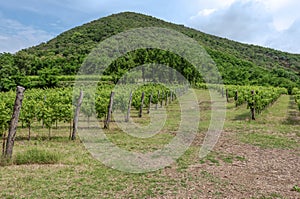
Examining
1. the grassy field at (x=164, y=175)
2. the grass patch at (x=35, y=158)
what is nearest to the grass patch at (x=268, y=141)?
the grassy field at (x=164, y=175)

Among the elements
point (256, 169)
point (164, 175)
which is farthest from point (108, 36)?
point (164, 175)

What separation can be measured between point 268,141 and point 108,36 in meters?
72.1

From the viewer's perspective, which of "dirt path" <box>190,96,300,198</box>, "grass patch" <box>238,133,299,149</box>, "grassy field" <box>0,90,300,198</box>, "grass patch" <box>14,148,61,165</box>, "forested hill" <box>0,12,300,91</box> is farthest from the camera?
"forested hill" <box>0,12,300,91</box>

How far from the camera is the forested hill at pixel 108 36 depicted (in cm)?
6016

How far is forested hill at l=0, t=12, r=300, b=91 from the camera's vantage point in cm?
6016

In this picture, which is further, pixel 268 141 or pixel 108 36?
pixel 108 36

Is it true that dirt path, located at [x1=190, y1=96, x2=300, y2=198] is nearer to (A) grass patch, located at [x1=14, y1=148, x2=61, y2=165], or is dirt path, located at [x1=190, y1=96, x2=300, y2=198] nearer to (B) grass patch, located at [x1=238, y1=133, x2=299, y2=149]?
(B) grass patch, located at [x1=238, y1=133, x2=299, y2=149]

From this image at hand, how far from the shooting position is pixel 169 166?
843cm

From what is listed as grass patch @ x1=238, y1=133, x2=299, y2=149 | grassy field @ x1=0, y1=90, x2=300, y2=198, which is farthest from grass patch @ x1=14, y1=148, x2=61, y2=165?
grass patch @ x1=238, y1=133, x2=299, y2=149

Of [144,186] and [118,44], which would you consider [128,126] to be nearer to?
[144,186]

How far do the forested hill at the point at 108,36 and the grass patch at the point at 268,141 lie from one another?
44287 millimetres

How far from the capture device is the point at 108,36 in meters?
79.3

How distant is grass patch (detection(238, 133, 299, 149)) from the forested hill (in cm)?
4429

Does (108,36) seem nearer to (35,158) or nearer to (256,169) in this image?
(35,158)
